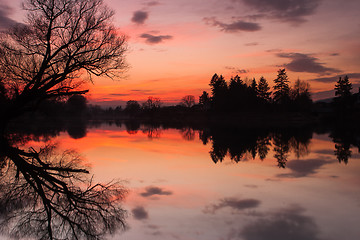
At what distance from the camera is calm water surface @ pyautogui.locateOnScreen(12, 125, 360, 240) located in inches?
207

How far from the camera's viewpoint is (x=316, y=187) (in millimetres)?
8305

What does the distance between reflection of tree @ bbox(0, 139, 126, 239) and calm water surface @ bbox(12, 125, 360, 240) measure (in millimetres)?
497

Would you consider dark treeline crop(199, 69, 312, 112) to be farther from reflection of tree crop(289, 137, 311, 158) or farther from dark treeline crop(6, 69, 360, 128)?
reflection of tree crop(289, 137, 311, 158)

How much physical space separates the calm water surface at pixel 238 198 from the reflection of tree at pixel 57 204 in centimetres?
50

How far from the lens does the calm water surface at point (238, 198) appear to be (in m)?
5.25

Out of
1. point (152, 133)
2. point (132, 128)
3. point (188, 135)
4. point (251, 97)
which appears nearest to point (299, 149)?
point (188, 135)

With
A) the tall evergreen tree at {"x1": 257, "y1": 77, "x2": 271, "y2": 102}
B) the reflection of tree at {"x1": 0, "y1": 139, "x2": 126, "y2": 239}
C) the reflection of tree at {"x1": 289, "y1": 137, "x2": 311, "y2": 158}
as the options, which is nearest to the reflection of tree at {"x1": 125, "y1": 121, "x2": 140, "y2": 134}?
the reflection of tree at {"x1": 289, "y1": 137, "x2": 311, "y2": 158}

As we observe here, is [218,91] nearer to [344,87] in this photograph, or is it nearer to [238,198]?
[344,87]

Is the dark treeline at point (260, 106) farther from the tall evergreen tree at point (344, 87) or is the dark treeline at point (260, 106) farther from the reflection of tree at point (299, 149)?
the reflection of tree at point (299, 149)

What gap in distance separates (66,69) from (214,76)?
81.0 m

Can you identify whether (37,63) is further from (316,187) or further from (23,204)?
(316,187)

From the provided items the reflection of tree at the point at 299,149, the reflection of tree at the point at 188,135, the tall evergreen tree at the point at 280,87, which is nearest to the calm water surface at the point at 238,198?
the reflection of tree at the point at 299,149

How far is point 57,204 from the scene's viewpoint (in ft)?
21.1

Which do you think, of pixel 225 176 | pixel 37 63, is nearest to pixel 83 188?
pixel 225 176
